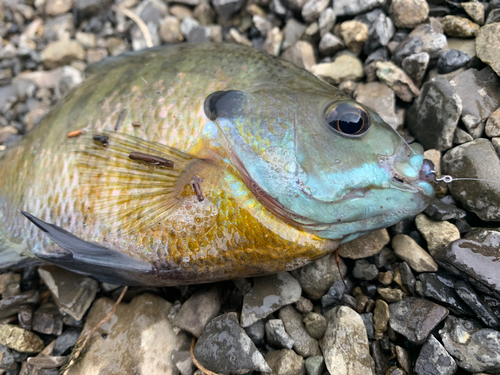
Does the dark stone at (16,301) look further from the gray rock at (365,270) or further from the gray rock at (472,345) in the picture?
the gray rock at (472,345)

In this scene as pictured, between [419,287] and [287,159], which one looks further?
[419,287]

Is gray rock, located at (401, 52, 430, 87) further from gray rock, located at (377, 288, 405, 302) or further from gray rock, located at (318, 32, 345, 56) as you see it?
gray rock, located at (377, 288, 405, 302)

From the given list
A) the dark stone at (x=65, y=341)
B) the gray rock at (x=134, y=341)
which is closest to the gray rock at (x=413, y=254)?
the gray rock at (x=134, y=341)

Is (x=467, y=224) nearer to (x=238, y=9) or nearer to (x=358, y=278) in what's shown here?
(x=358, y=278)

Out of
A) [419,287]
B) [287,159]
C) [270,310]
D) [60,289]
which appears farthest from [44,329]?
[419,287]

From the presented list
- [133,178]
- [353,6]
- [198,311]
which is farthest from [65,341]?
[353,6]

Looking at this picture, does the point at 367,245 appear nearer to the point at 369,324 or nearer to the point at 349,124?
the point at 369,324

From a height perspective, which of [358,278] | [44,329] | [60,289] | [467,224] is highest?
[467,224]

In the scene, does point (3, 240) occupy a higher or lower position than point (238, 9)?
lower
